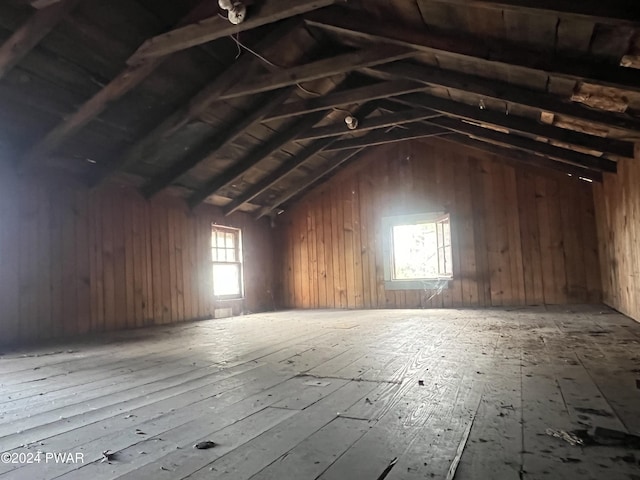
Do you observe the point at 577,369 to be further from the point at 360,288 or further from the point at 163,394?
the point at 360,288

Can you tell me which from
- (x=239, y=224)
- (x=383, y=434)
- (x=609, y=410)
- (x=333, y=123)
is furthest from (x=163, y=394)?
(x=239, y=224)

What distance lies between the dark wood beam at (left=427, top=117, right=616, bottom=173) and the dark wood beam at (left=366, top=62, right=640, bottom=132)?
1.65 metres

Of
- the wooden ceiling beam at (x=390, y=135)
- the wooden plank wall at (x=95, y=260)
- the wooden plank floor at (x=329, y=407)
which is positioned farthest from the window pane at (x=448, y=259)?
the wooden plank wall at (x=95, y=260)

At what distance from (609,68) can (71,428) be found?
369cm

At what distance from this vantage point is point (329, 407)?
1914mm

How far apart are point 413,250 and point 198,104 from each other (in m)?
4.66

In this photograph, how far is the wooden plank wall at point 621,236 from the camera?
407 cm

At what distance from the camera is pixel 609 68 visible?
2.76m

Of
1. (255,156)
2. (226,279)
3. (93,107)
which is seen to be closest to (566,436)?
(93,107)

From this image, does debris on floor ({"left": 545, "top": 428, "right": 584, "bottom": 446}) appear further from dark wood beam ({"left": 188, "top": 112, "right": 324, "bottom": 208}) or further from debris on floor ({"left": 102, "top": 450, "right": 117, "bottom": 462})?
dark wood beam ({"left": 188, "top": 112, "right": 324, "bottom": 208})

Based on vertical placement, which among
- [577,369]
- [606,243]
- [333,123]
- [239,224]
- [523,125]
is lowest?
[577,369]

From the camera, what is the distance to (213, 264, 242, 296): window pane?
6.88 meters

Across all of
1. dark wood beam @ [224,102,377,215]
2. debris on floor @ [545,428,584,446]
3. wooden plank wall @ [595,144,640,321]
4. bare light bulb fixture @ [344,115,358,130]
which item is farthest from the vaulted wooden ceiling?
debris on floor @ [545,428,584,446]

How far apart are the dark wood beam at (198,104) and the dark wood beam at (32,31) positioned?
4.61 feet
